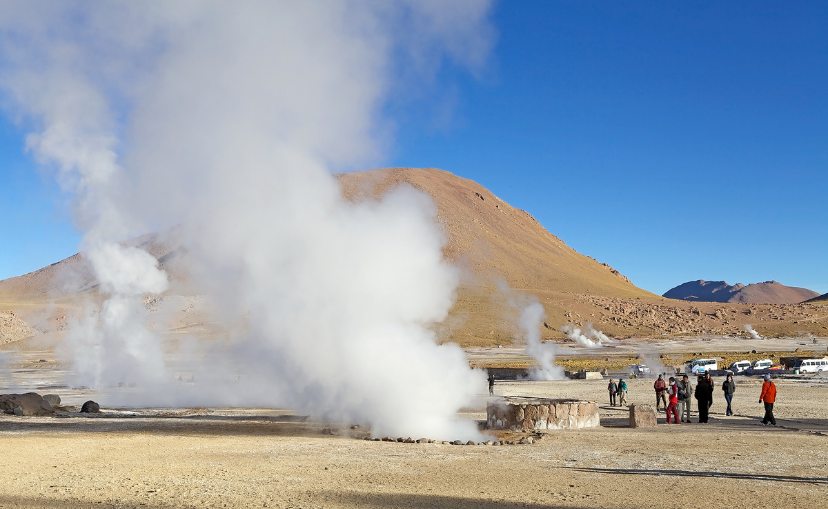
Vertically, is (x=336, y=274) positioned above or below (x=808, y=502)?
above

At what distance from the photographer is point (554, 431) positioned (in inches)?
750

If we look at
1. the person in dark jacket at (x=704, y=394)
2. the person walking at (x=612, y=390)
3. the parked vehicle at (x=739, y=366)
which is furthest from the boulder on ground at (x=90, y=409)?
the parked vehicle at (x=739, y=366)

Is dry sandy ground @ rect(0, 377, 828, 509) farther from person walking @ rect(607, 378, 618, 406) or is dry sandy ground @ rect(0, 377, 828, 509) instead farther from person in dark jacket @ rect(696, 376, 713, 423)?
person walking @ rect(607, 378, 618, 406)

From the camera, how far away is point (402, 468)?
13102 millimetres

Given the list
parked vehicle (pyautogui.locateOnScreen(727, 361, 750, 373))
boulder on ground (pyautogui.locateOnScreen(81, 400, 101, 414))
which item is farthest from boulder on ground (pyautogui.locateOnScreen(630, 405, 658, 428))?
parked vehicle (pyautogui.locateOnScreen(727, 361, 750, 373))

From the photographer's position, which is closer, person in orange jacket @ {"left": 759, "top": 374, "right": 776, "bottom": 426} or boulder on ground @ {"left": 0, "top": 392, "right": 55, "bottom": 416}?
person in orange jacket @ {"left": 759, "top": 374, "right": 776, "bottom": 426}

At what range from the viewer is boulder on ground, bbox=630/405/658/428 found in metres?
19.9

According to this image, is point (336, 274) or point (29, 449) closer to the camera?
point (29, 449)

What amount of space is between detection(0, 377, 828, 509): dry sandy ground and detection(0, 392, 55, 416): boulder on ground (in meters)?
4.93

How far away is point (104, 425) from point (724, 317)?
136291mm

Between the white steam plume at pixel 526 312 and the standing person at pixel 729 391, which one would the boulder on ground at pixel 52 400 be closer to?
the standing person at pixel 729 391

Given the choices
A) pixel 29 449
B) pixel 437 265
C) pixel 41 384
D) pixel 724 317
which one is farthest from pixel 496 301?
pixel 29 449

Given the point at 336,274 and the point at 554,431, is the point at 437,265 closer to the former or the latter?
the point at 336,274

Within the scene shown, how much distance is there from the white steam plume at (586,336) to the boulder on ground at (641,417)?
3029 inches
